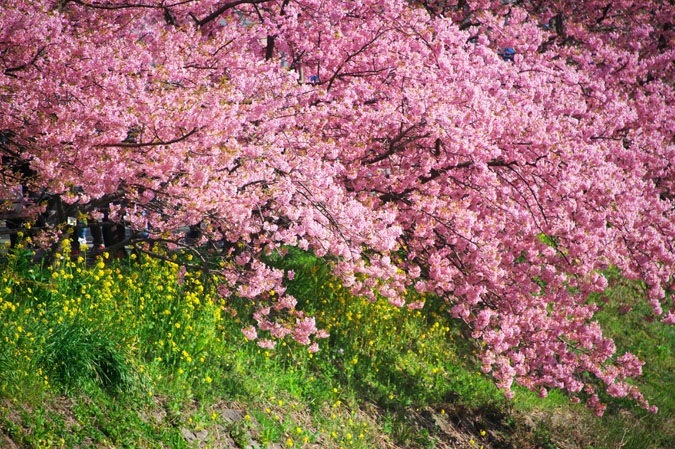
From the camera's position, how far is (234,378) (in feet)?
19.4

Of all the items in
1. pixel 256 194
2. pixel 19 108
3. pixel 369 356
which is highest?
pixel 19 108

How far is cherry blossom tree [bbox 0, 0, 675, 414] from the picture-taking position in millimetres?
4738

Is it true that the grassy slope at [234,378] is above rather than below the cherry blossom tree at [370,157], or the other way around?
below

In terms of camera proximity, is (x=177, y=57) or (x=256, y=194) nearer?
A: (x=256, y=194)

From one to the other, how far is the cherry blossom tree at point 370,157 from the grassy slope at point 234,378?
0.58 m

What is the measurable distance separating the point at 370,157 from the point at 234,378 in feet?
9.85

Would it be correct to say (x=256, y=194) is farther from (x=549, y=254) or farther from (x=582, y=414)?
(x=582, y=414)

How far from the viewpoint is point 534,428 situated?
800cm

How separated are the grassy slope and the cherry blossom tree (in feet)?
1.91

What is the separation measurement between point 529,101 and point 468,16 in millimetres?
3640

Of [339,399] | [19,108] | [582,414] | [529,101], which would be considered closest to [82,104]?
[19,108]

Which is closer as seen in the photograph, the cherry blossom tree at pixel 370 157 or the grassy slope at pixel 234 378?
the grassy slope at pixel 234 378

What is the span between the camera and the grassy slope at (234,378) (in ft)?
15.0

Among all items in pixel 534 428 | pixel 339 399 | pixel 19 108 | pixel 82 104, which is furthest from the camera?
pixel 534 428
